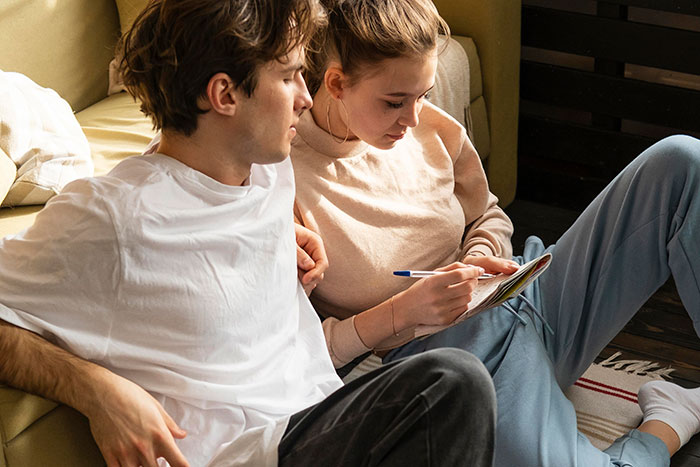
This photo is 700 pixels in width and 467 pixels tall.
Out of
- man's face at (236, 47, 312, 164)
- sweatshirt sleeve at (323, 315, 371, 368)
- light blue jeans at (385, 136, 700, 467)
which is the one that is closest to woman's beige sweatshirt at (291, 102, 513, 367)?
sweatshirt sleeve at (323, 315, 371, 368)

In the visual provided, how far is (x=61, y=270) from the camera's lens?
100 cm

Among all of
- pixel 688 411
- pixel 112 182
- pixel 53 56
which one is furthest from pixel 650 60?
pixel 112 182

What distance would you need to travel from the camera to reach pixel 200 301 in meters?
1.08

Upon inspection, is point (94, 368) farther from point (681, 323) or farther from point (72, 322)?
point (681, 323)

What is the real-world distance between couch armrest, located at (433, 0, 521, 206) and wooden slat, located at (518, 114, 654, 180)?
9cm

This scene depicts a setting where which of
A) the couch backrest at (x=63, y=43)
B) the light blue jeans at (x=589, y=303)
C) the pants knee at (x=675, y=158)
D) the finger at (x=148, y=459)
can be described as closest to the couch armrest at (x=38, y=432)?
the finger at (x=148, y=459)

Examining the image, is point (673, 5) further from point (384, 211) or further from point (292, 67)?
point (292, 67)

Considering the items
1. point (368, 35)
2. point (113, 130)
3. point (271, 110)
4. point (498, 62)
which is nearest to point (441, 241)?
point (368, 35)

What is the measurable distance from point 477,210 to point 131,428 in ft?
2.56

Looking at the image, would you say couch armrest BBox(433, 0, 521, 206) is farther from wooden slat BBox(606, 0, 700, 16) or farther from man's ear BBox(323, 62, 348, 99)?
man's ear BBox(323, 62, 348, 99)

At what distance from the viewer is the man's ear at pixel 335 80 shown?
4.39 feet

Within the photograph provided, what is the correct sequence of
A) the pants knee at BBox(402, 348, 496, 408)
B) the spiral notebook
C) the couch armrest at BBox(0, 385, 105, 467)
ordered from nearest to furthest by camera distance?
the pants knee at BBox(402, 348, 496, 408) → the couch armrest at BBox(0, 385, 105, 467) → the spiral notebook

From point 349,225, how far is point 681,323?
99 cm

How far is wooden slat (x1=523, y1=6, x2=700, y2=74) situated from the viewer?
2.29m
